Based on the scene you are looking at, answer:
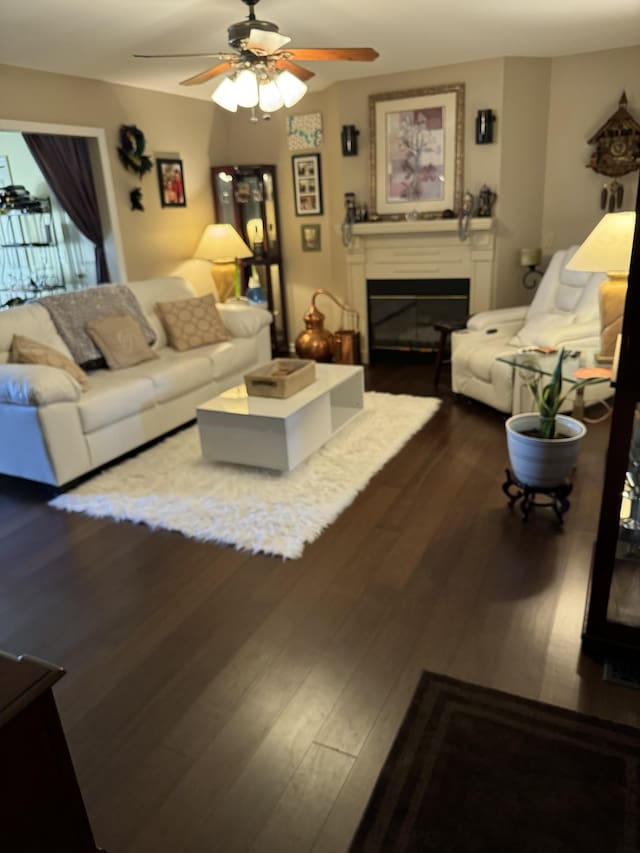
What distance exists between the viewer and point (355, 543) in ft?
9.12

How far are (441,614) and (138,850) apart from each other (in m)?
1.23

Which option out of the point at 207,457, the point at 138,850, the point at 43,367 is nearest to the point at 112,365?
the point at 43,367

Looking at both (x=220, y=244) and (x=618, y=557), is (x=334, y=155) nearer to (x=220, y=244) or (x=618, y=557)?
Answer: (x=220, y=244)

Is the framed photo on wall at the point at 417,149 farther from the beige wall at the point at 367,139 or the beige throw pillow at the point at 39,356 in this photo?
the beige throw pillow at the point at 39,356

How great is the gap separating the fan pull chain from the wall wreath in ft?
12.3

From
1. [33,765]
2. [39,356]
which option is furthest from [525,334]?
[33,765]

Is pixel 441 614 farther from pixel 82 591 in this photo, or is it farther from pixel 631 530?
pixel 82 591

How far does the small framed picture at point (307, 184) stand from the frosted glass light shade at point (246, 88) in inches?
104

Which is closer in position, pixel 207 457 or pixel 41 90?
pixel 207 457

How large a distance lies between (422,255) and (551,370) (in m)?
2.38

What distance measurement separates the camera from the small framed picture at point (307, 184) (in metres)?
5.71

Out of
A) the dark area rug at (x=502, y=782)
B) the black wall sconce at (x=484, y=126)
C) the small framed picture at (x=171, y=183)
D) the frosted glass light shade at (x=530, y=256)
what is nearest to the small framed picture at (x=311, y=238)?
the small framed picture at (x=171, y=183)

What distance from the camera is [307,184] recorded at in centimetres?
579

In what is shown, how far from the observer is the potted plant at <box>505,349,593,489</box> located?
9.05 feet
